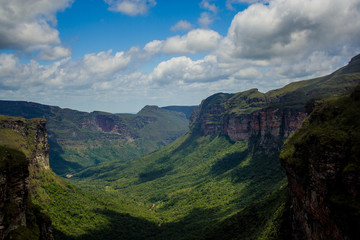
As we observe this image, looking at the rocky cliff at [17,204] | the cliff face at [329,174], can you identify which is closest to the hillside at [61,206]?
the rocky cliff at [17,204]

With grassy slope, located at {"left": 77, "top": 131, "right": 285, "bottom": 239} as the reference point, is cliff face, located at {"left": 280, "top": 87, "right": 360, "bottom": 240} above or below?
above

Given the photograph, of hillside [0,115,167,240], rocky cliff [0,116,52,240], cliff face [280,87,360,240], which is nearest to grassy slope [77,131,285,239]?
hillside [0,115,167,240]

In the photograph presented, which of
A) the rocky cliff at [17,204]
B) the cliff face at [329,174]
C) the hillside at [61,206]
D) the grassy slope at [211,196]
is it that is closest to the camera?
the cliff face at [329,174]

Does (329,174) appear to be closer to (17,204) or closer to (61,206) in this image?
(17,204)

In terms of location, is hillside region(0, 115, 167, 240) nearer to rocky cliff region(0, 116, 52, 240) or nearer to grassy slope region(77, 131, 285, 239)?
rocky cliff region(0, 116, 52, 240)

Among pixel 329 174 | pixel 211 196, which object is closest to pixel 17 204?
pixel 329 174

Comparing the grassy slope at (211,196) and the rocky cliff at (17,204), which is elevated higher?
the rocky cliff at (17,204)

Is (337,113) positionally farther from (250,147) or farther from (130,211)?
(250,147)

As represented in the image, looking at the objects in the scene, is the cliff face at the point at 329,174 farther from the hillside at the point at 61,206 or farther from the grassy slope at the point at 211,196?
the hillside at the point at 61,206
